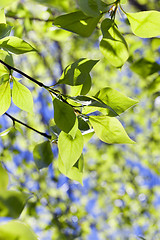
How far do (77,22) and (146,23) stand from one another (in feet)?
0.28

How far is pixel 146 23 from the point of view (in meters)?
0.29

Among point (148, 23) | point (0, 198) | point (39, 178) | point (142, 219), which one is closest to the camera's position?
point (0, 198)

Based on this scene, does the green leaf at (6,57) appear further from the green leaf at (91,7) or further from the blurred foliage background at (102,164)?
the blurred foliage background at (102,164)

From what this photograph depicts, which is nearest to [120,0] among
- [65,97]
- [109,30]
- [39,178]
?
[109,30]

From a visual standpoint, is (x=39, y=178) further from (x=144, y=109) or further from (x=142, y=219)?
(x=144, y=109)

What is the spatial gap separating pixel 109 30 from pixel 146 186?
119 inches

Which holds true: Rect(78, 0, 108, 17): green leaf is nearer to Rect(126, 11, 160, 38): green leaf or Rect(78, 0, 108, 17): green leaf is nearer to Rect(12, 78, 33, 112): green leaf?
Rect(126, 11, 160, 38): green leaf

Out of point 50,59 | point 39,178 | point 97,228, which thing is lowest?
point 97,228

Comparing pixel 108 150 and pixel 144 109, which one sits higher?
pixel 144 109

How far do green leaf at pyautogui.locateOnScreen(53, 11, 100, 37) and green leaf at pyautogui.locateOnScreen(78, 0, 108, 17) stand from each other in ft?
0.08

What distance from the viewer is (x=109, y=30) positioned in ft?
1.03

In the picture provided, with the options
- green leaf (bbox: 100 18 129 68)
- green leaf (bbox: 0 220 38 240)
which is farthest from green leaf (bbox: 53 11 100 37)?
green leaf (bbox: 0 220 38 240)

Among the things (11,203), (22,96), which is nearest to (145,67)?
(22,96)

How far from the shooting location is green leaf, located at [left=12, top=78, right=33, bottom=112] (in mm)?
351
